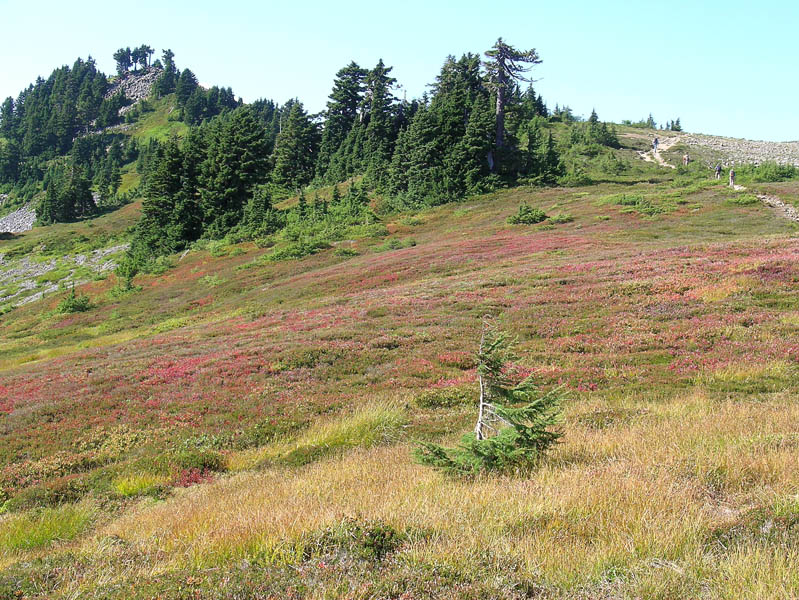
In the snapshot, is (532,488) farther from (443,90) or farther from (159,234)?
(443,90)

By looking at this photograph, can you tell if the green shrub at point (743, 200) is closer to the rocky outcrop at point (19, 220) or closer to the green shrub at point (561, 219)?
the green shrub at point (561, 219)

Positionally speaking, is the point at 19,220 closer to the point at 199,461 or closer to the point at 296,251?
the point at 296,251

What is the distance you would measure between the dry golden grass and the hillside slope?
30 millimetres

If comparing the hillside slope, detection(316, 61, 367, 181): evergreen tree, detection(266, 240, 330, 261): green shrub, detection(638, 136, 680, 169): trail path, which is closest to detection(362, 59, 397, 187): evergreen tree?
detection(316, 61, 367, 181): evergreen tree

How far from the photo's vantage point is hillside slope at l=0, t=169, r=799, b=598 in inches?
163

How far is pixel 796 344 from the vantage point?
13727 mm

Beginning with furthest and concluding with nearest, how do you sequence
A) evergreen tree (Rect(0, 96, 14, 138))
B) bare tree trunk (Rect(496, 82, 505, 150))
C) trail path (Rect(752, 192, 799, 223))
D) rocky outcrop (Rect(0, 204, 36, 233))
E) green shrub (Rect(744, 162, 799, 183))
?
evergreen tree (Rect(0, 96, 14, 138)) < rocky outcrop (Rect(0, 204, 36, 233)) < bare tree trunk (Rect(496, 82, 505, 150)) < green shrub (Rect(744, 162, 799, 183)) < trail path (Rect(752, 192, 799, 223))

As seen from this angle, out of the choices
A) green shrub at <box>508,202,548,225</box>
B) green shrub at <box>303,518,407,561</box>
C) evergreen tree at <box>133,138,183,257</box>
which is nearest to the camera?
green shrub at <box>303,518,407,561</box>

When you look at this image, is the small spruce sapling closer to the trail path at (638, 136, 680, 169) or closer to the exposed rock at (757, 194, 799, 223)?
the exposed rock at (757, 194, 799, 223)

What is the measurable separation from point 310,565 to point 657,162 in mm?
85179

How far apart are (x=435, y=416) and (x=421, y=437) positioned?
144 centimetres

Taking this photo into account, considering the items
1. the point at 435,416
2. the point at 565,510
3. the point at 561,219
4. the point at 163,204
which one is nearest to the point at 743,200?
the point at 561,219

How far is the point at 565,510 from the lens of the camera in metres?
5.05

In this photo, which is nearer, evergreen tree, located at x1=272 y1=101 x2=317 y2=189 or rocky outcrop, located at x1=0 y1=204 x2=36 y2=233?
evergreen tree, located at x1=272 y1=101 x2=317 y2=189
